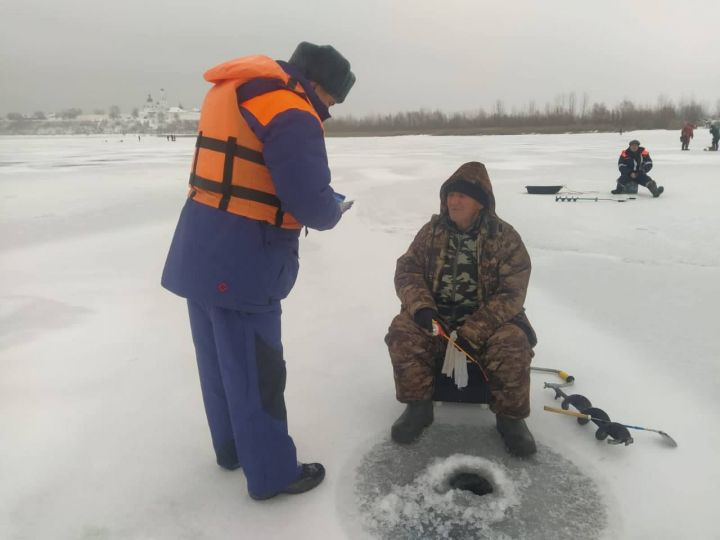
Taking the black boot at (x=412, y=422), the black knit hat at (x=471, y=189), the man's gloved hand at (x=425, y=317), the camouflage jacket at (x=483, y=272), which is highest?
the black knit hat at (x=471, y=189)

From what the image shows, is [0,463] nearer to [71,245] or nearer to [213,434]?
[213,434]

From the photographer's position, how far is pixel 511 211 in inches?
324

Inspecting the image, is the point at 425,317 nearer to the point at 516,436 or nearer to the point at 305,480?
the point at 516,436

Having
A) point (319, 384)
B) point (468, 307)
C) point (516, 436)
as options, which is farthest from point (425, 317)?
point (319, 384)

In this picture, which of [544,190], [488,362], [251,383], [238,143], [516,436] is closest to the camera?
[238,143]

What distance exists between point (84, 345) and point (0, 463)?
1.23 meters

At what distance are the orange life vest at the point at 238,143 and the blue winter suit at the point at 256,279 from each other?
3 cm

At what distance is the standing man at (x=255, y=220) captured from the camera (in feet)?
5.39

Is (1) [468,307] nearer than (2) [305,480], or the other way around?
(2) [305,480]

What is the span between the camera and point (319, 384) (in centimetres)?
294

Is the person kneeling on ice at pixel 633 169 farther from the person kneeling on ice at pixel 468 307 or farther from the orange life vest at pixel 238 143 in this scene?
the orange life vest at pixel 238 143

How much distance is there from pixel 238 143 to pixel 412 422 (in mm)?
1456

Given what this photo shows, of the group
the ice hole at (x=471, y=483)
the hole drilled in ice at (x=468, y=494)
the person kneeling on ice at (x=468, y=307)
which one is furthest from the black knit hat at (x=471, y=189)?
the ice hole at (x=471, y=483)

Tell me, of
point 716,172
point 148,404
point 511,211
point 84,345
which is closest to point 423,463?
point 148,404
